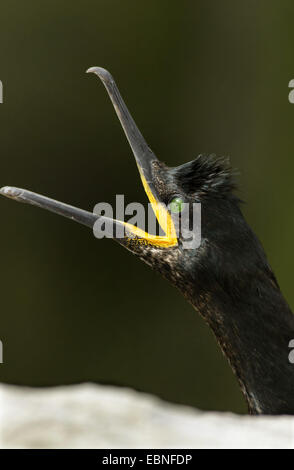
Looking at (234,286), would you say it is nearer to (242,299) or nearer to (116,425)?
(242,299)

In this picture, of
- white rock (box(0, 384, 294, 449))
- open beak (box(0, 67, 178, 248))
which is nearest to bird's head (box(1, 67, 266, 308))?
open beak (box(0, 67, 178, 248))

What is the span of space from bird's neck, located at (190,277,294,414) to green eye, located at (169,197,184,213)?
0.23 metres

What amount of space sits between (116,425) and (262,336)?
2.68 feet

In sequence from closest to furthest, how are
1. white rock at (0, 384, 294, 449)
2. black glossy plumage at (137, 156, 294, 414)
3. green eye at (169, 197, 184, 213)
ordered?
white rock at (0, 384, 294, 449) → black glossy plumage at (137, 156, 294, 414) → green eye at (169, 197, 184, 213)

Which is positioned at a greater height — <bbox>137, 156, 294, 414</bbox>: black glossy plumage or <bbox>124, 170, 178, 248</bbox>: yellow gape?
<bbox>124, 170, 178, 248</bbox>: yellow gape

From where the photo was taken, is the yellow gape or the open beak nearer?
the open beak

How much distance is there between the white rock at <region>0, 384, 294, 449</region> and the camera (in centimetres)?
102

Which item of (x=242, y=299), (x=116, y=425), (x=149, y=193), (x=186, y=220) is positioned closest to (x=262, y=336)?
(x=242, y=299)

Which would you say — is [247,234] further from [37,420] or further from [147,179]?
[37,420]

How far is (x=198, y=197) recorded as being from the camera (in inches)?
→ 74.8

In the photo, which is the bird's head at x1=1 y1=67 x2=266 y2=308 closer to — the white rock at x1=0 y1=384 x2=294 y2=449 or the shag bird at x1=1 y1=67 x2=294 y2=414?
the shag bird at x1=1 y1=67 x2=294 y2=414

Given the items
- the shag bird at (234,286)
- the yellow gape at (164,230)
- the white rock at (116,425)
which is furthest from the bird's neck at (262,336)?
the white rock at (116,425)

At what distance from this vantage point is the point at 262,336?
6.01ft

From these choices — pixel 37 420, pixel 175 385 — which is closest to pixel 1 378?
pixel 175 385
